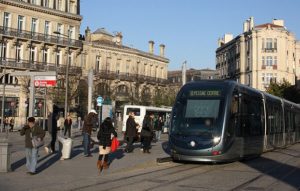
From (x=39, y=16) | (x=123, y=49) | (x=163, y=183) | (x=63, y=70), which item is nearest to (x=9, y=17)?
(x=39, y=16)

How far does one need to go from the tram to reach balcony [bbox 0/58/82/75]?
4548 cm

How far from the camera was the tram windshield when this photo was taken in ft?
53.8

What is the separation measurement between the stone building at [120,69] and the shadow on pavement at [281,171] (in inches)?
1936

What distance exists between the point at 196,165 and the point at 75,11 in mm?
58021

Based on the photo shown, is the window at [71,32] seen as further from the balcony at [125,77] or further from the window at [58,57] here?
the balcony at [125,77]

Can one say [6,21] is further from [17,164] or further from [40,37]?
[17,164]

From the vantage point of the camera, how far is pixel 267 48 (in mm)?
87500

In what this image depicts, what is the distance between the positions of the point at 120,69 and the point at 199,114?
6432cm

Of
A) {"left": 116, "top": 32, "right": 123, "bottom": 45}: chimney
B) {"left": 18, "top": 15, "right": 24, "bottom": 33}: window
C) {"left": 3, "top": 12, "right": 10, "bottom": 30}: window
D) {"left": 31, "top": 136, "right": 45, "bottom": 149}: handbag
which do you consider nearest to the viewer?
{"left": 31, "top": 136, "right": 45, "bottom": 149}: handbag

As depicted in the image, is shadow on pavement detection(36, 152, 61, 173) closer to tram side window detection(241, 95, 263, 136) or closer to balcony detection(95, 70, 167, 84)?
tram side window detection(241, 95, 263, 136)

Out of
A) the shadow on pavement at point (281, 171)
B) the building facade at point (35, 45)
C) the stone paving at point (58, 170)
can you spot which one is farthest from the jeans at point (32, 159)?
the building facade at point (35, 45)

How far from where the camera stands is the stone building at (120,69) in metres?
72.8

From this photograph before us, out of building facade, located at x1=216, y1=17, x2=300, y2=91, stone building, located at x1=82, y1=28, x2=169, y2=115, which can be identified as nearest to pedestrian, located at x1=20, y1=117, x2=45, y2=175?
stone building, located at x1=82, y1=28, x2=169, y2=115

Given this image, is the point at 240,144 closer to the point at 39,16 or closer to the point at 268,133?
the point at 268,133
